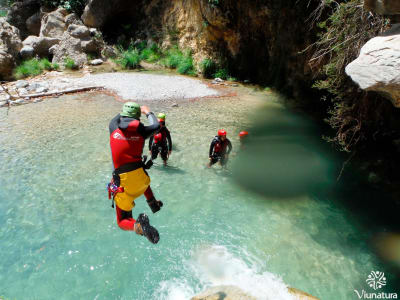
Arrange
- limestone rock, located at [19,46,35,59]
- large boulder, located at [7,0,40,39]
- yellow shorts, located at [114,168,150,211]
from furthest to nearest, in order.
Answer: large boulder, located at [7,0,40,39], limestone rock, located at [19,46,35,59], yellow shorts, located at [114,168,150,211]

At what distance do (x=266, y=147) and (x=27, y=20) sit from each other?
72.7 ft

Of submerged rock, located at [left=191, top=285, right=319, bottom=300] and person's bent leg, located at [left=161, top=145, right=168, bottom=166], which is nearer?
submerged rock, located at [left=191, top=285, right=319, bottom=300]

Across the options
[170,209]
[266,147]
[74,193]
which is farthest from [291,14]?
[74,193]

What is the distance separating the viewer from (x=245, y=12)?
49.5 feet

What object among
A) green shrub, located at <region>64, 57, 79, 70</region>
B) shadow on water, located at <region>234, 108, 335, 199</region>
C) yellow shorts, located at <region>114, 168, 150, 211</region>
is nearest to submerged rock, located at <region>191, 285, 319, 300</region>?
yellow shorts, located at <region>114, 168, 150, 211</region>

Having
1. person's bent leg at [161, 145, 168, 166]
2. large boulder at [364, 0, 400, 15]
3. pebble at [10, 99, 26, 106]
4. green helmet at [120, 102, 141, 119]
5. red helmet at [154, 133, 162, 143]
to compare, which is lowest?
pebble at [10, 99, 26, 106]

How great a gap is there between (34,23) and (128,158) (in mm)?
22794

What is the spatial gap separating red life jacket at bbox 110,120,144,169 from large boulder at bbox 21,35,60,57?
1792 cm

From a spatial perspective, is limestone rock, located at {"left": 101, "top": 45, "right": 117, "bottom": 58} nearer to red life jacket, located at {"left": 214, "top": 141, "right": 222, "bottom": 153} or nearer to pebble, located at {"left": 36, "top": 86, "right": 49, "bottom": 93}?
pebble, located at {"left": 36, "top": 86, "right": 49, "bottom": 93}

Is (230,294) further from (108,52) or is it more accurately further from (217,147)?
(108,52)

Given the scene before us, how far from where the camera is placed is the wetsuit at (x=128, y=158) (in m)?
3.42

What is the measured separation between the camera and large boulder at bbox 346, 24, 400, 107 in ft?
10.4

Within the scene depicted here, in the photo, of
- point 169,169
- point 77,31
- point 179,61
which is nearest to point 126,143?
point 169,169

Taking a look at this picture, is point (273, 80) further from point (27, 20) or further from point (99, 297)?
point (27, 20)
